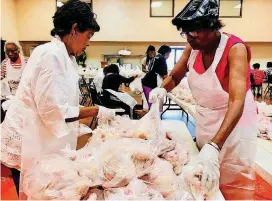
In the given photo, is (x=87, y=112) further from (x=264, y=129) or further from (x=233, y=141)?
(x=264, y=129)

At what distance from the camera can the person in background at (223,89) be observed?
1.17 meters

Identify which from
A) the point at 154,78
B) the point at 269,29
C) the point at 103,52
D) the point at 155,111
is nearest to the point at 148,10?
the point at 103,52

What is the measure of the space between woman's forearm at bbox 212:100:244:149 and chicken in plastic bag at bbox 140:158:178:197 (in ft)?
0.72

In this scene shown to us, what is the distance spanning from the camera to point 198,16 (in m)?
1.21

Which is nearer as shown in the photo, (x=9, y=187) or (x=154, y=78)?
(x=9, y=187)

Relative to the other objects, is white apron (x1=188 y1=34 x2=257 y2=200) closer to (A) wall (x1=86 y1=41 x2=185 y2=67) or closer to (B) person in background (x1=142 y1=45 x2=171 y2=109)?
(B) person in background (x1=142 y1=45 x2=171 y2=109)

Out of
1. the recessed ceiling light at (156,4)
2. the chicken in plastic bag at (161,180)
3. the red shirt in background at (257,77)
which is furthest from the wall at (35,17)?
the chicken in plastic bag at (161,180)

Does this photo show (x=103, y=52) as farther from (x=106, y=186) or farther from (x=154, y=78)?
(x=106, y=186)

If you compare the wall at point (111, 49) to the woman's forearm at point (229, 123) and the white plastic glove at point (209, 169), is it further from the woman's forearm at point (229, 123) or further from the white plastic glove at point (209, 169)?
the white plastic glove at point (209, 169)

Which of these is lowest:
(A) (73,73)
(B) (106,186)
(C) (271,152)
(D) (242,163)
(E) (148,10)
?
(C) (271,152)

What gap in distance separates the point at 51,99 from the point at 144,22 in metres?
8.51

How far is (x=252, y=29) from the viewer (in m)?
9.22

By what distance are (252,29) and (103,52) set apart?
4951 mm

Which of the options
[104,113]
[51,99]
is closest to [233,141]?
[104,113]
